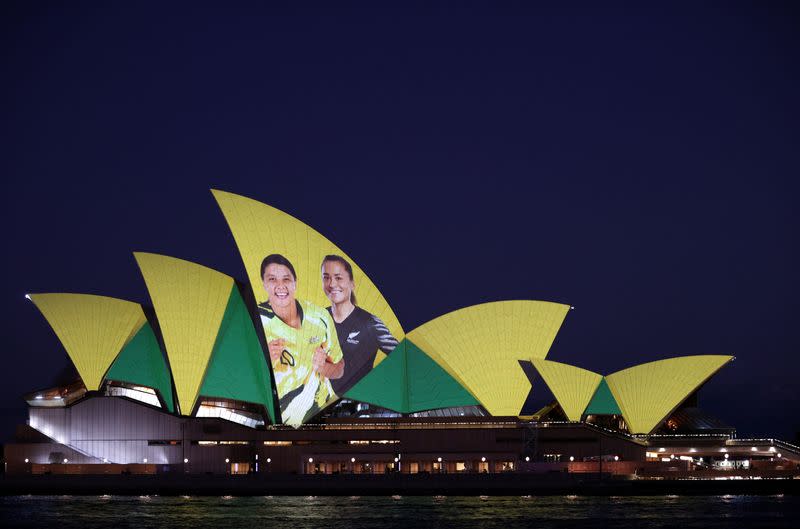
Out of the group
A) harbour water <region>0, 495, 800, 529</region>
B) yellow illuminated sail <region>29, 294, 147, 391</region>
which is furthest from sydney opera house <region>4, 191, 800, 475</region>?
harbour water <region>0, 495, 800, 529</region>

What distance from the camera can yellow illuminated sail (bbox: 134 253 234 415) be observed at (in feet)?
214

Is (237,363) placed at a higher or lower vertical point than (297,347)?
lower

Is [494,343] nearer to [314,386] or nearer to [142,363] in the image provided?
[314,386]

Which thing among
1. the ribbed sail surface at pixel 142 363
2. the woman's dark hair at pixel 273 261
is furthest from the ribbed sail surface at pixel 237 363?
the ribbed sail surface at pixel 142 363

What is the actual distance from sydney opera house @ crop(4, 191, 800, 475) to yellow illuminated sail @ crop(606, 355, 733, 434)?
9 cm

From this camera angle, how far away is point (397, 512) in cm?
5316

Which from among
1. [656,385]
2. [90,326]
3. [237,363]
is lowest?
[656,385]

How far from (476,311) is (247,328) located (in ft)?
43.2

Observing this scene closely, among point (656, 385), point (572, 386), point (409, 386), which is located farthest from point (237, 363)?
point (656, 385)

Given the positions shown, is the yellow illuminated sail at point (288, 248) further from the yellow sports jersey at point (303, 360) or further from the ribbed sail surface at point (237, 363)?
the ribbed sail surface at point (237, 363)

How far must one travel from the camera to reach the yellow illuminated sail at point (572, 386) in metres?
71.6

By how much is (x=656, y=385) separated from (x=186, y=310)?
93.1 feet

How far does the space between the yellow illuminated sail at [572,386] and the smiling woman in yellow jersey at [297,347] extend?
12627 millimetres

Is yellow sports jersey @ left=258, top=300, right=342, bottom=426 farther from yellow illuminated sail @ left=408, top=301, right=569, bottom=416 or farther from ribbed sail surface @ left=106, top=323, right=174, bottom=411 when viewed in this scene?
ribbed sail surface @ left=106, top=323, right=174, bottom=411
